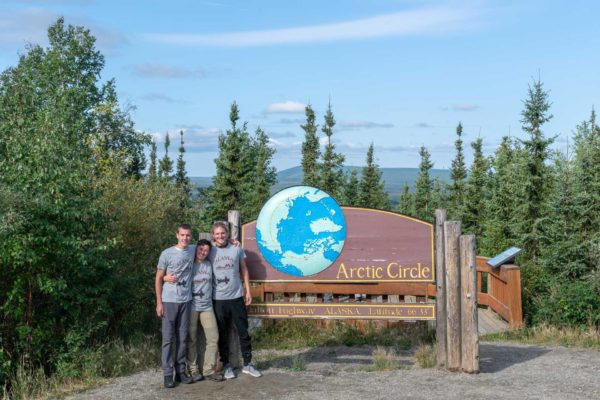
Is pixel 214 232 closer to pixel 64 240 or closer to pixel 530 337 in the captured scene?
pixel 64 240

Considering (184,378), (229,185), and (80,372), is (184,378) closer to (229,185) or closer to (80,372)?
(80,372)

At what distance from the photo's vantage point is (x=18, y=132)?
1062cm

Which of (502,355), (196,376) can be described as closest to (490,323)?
(502,355)

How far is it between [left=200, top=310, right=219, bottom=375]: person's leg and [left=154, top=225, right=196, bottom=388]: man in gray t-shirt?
250 mm

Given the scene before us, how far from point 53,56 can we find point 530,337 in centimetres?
A: 3658

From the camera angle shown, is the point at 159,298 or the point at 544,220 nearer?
the point at 159,298

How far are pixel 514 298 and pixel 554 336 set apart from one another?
5.36ft

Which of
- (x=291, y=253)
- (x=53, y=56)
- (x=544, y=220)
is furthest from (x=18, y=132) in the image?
(x=53, y=56)

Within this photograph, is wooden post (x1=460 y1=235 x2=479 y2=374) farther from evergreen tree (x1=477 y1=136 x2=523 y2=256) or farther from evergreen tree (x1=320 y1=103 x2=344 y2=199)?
evergreen tree (x1=320 y1=103 x2=344 y2=199)

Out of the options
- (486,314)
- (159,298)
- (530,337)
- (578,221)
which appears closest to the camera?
(159,298)

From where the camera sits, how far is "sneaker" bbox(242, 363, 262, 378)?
29.3 ft

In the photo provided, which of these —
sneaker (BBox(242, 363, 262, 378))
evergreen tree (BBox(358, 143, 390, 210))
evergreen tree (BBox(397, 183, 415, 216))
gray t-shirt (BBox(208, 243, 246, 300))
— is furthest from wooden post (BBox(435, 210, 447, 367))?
Answer: evergreen tree (BBox(397, 183, 415, 216))

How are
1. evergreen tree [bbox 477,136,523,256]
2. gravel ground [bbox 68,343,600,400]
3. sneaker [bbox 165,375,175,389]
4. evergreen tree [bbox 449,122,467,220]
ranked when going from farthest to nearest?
evergreen tree [bbox 449,122,467,220] < evergreen tree [bbox 477,136,523,256] < sneaker [bbox 165,375,175,389] < gravel ground [bbox 68,343,600,400]

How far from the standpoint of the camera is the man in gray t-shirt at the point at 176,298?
8547 millimetres
